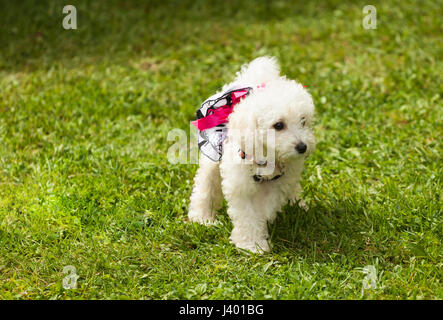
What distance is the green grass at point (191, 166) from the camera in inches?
138

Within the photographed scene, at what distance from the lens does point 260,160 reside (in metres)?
3.31

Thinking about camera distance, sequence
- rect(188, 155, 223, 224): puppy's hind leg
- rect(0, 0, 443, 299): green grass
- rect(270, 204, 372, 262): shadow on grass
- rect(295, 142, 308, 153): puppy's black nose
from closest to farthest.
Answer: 1. rect(295, 142, 308, 153): puppy's black nose
2. rect(0, 0, 443, 299): green grass
3. rect(270, 204, 372, 262): shadow on grass
4. rect(188, 155, 223, 224): puppy's hind leg

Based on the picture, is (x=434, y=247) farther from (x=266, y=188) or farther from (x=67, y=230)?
(x=67, y=230)

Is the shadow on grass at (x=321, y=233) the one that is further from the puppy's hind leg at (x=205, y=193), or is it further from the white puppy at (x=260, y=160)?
the puppy's hind leg at (x=205, y=193)

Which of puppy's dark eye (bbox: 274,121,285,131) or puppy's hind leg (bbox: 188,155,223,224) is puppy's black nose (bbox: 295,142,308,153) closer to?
puppy's dark eye (bbox: 274,121,285,131)

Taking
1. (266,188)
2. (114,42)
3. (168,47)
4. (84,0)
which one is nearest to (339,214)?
(266,188)

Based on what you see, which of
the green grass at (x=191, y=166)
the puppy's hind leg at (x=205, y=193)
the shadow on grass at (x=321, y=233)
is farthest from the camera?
the puppy's hind leg at (x=205, y=193)

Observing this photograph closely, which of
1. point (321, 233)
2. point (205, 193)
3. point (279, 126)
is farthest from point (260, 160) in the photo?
point (321, 233)

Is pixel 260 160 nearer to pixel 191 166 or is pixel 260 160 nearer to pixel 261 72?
pixel 261 72

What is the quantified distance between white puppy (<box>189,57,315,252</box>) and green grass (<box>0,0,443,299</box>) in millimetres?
205

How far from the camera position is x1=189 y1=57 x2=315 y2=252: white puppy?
320 cm

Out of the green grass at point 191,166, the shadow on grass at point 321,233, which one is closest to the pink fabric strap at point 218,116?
the green grass at point 191,166

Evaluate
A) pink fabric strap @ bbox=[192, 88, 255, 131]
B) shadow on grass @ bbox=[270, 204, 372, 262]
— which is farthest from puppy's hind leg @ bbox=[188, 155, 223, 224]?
shadow on grass @ bbox=[270, 204, 372, 262]

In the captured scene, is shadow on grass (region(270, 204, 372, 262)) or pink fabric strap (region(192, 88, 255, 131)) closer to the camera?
pink fabric strap (region(192, 88, 255, 131))
